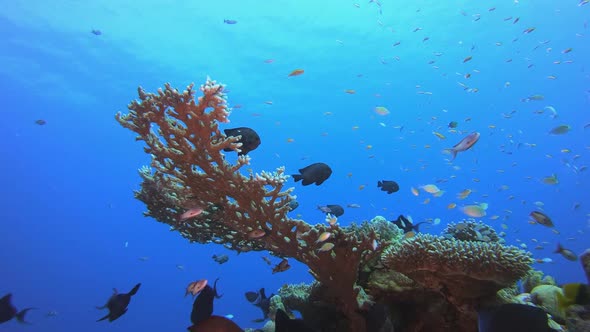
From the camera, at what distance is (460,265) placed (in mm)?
3598

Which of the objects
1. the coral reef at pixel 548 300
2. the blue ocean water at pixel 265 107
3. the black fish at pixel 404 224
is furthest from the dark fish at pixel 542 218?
the blue ocean water at pixel 265 107

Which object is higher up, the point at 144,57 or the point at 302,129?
the point at 302,129

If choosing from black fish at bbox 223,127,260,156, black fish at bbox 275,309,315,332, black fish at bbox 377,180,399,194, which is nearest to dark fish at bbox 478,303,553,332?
black fish at bbox 275,309,315,332

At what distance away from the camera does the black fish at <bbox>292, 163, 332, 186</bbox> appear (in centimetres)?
597

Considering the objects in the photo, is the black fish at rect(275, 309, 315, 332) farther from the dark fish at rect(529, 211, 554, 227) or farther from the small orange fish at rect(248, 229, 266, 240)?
the dark fish at rect(529, 211, 554, 227)

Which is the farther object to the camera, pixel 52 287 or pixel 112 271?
pixel 112 271

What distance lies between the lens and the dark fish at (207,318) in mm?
3422

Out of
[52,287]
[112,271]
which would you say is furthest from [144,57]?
[112,271]

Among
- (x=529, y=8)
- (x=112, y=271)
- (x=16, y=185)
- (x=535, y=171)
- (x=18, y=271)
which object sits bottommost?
(x=18, y=271)

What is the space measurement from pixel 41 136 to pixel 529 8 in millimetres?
77512

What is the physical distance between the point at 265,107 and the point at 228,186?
44836mm

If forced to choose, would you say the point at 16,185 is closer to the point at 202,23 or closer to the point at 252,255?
the point at 252,255

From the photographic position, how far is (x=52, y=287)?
2940 inches

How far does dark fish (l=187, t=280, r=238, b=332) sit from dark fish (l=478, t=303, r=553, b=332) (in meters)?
2.53
